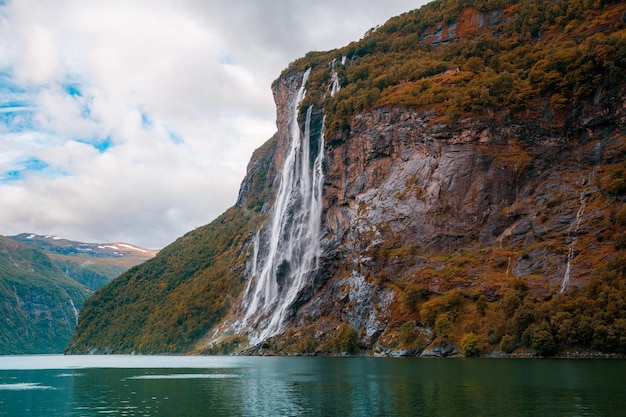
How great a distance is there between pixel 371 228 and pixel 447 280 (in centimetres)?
2172

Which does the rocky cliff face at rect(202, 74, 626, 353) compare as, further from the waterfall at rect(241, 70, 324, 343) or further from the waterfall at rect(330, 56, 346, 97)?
the waterfall at rect(330, 56, 346, 97)

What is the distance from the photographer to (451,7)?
160 metres

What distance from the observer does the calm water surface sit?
34.5 meters

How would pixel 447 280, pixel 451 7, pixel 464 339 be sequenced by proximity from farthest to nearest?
1. pixel 451 7
2. pixel 447 280
3. pixel 464 339

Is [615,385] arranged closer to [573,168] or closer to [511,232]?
[511,232]

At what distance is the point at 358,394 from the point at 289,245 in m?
96.9

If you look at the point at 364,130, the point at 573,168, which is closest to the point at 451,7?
the point at 364,130

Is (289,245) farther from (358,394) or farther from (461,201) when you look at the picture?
(358,394)

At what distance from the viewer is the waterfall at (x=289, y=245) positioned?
13050cm

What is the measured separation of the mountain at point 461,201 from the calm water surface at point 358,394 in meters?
24.9

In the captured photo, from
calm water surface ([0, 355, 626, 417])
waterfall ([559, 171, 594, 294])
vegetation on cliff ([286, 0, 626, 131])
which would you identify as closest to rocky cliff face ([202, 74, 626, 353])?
waterfall ([559, 171, 594, 294])

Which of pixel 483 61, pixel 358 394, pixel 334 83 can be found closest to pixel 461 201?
pixel 483 61

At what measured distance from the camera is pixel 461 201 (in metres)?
107

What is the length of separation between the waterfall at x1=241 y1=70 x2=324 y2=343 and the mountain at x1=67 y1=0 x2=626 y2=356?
19.9 inches
